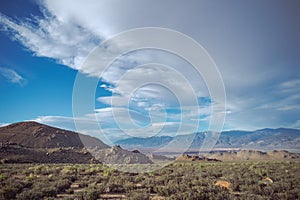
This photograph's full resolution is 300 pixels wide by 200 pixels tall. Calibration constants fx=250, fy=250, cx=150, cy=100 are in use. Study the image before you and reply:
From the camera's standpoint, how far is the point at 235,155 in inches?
Answer: 4382

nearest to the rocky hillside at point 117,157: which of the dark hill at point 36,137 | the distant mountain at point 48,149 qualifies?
the distant mountain at point 48,149

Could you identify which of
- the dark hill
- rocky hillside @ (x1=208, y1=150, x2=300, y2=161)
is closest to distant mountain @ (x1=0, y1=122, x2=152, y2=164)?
the dark hill

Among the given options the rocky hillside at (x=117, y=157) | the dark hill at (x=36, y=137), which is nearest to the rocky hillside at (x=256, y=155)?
the rocky hillside at (x=117, y=157)

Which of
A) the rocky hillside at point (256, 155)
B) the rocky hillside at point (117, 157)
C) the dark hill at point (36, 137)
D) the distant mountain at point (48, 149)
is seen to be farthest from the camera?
the rocky hillside at point (256, 155)

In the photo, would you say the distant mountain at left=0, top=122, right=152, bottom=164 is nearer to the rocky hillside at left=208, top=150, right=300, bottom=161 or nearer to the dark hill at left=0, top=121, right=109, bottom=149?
the dark hill at left=0, top=121, right=109, bottom=149

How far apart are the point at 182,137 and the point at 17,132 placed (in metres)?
85.3

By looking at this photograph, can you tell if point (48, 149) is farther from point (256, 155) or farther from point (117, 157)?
point (256, 155)

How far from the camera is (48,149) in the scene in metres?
66.2

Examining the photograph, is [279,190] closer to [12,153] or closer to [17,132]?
[12,153]

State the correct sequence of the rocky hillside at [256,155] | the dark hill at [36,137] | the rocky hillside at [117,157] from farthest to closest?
the rocky hillside at [256,155]
the dark hill at [36,137]
the rocky hillside at [117,157]

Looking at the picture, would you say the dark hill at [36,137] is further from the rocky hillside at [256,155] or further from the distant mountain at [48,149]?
the rocky hillside at [256,155]

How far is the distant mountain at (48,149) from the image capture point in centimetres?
5309

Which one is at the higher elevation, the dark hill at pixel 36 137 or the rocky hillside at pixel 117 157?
the dark hill at pixel 36 137

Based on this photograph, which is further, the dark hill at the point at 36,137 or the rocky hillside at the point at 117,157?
the dark hill at the point at 36,137
